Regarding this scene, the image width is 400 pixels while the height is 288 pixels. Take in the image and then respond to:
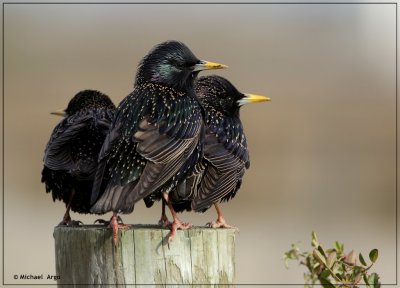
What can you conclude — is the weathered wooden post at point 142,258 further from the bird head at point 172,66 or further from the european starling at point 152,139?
the bird head at point 172,66

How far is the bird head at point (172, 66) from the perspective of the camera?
6.34 metres

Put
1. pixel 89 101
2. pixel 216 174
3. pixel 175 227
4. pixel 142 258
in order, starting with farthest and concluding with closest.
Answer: pixel 89 101 < pixel 216 174 < pixel 175 227 < pixel 142 258

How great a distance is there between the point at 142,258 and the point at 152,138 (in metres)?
0.80

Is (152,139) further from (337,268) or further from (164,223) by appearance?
(337,268)

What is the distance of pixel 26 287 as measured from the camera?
835 cm

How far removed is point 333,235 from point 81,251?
672cm

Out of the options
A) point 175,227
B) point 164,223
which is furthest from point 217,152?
point 175,227

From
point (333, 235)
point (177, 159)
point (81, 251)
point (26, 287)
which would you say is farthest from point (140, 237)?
point (333, 235)

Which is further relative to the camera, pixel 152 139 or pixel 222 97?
pixel 222 97

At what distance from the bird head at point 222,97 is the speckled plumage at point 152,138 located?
27.1 inches

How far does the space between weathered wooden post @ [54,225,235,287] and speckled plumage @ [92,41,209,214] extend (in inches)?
9.1

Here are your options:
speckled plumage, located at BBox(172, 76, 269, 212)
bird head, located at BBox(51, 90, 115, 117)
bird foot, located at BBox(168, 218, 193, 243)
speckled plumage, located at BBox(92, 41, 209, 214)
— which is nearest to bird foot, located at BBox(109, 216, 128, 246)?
speckled plumage, located at BBox(92, 41, 209, 214)

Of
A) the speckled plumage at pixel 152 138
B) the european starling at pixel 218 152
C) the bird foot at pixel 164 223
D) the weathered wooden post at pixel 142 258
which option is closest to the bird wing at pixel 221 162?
the european starling at pixel 218 152

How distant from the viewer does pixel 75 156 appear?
6.33 metres
